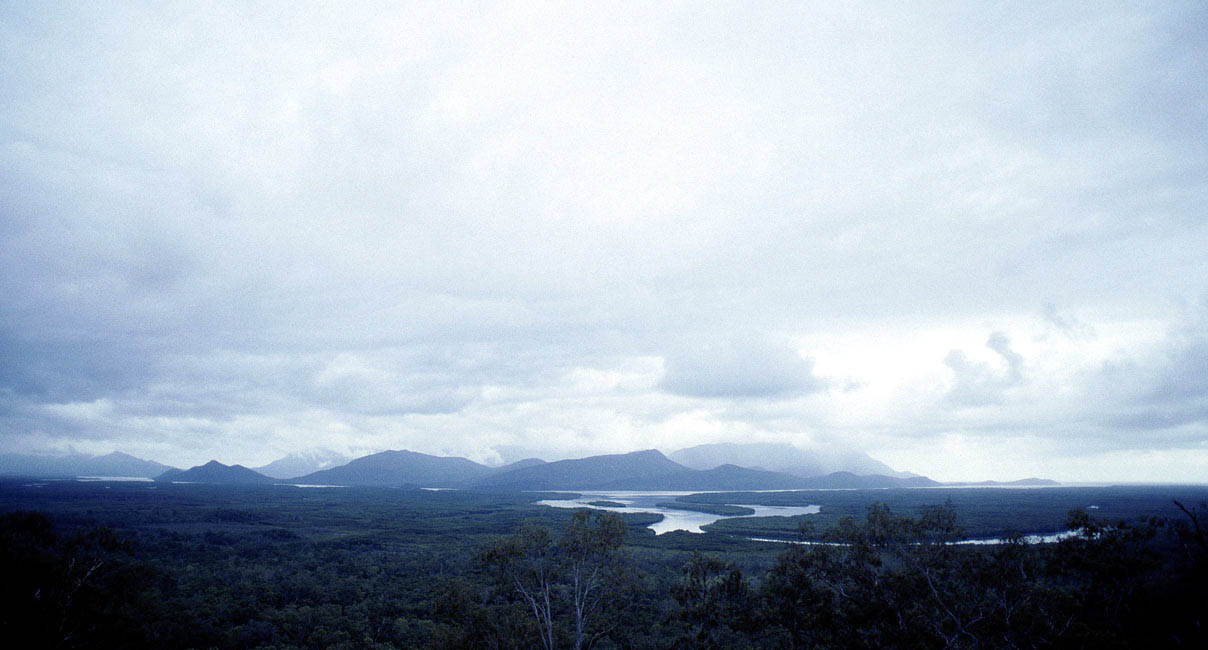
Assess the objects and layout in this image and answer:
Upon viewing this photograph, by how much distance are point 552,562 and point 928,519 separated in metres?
23.5

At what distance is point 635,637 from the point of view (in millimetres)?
49625

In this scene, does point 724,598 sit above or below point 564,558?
below

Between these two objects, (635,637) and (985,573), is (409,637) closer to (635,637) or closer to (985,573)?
(635,637)

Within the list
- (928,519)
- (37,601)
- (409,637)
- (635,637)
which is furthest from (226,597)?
(928,519)

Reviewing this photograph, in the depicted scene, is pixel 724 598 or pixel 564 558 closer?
pixel 724 598

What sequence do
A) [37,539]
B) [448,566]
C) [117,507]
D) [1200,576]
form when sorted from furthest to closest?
[117,507], [448,566], [37,539], [1200,576]

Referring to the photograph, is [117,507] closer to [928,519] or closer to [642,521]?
[642,521]

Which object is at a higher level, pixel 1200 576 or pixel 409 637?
pixel 1200 576

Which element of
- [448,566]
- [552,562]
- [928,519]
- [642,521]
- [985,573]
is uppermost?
[928,519]

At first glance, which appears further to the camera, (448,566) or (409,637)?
(448,566)

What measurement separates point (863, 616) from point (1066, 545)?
34.5ft

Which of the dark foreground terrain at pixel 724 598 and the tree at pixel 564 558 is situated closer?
the dark foreground terrain at pixel 724 598

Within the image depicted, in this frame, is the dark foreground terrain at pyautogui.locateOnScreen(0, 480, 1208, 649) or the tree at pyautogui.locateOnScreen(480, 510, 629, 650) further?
the tree at pyautogui.locateOnScreen(480, 510, 629, 650)

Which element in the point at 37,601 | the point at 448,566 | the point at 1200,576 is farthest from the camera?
the point at 448,566
